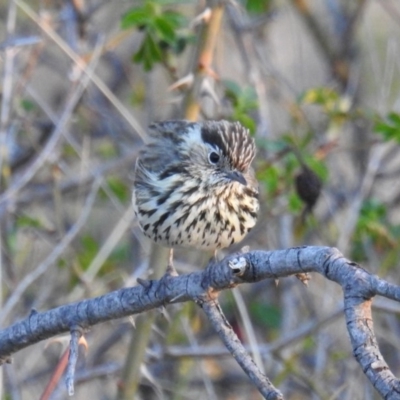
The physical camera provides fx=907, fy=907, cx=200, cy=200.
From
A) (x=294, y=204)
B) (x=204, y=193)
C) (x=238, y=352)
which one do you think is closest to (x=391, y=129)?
(x=294, y=204)

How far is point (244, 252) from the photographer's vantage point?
265 cm

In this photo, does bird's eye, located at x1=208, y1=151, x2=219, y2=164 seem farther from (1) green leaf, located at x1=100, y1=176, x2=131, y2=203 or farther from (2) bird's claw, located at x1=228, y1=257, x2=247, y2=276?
(1) green leaf, located at x1=100, y1=176, x2=131, y2=203

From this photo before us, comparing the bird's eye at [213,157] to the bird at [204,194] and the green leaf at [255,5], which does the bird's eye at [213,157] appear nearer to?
the bird at [204,194]

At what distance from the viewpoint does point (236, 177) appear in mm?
4117

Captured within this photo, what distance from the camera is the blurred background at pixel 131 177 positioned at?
494 centimetres

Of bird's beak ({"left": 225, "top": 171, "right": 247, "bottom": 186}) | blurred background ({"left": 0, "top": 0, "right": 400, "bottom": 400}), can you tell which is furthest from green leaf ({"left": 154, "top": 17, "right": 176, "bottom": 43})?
bird's beak ({"left": 225, "top": 171, "right": 247, "bottom": 186})

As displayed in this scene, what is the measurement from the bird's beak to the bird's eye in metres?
0.10

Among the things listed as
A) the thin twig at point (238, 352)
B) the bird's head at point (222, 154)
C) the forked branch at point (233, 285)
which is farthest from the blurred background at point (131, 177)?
the thin twig at point (238, 352)

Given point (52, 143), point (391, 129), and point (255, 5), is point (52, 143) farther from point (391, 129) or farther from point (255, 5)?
point (255, 5)

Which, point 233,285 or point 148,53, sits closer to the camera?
point 233,285

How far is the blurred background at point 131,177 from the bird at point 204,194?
34cm

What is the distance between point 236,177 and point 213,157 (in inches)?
8.2

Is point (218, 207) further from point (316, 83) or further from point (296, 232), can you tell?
point (316, 83)

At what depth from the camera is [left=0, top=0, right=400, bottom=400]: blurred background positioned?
16.2ft
